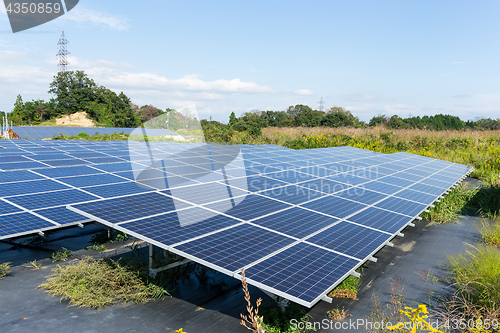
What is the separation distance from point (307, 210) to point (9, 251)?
824cm

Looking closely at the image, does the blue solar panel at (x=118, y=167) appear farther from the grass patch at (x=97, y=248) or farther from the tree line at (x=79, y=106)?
the tree line at (x=79, y=106)

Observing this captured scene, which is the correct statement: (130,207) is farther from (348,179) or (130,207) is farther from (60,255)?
(348,179)

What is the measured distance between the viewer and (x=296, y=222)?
734cm

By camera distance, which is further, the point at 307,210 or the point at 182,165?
the point at 182,165

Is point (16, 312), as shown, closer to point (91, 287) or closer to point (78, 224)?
point (91, 287)

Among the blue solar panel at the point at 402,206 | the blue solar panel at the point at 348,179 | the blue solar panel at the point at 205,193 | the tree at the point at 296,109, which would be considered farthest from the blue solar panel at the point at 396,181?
the tree at the point at 296,109

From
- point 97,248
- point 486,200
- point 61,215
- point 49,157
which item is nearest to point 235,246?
point 61,215

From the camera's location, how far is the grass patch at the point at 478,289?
247 inches

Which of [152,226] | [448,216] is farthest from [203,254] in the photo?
[448,216]

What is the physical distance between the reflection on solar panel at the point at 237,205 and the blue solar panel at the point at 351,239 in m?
0.02

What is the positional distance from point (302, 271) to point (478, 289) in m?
4.50

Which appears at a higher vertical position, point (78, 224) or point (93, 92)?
point (93, 92)

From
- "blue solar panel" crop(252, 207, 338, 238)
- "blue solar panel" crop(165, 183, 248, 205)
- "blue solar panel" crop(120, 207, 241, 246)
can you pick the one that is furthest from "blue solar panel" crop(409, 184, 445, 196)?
"blue solar panel" crop(120, 207, 241, 246)

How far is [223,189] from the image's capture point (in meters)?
9.65
